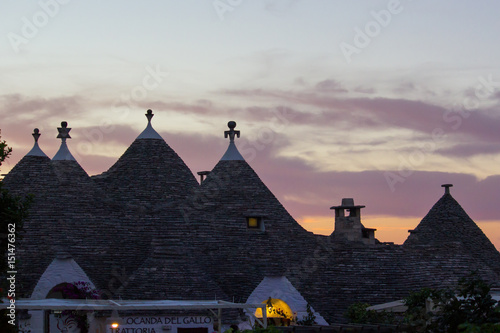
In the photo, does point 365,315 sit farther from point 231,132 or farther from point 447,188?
point 447,188

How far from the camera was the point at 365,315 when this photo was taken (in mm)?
30797

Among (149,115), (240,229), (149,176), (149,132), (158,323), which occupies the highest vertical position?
(149,115)

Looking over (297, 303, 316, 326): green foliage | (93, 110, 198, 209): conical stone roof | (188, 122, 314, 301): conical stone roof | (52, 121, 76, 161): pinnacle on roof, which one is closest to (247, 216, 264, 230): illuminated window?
(188, 122, 314, 301): conical stone roof

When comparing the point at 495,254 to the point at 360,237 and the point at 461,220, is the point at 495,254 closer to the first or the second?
the point at 461,220

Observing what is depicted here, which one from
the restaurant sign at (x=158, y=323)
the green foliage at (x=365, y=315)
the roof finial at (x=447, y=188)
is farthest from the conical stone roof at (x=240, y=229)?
the roof finial at (x=447, y=188)

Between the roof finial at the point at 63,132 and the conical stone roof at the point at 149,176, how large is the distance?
6.76ft

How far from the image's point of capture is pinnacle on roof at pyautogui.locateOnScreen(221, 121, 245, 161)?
3819 cm

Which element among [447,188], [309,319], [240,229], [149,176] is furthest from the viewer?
[447,188]

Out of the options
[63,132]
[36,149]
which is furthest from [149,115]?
[36,149]

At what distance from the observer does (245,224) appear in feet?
118

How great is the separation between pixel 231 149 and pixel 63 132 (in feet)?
23.4

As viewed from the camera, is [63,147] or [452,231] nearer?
[63,147]

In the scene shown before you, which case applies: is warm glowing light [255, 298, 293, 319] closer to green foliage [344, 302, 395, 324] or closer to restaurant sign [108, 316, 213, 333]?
green foliage [344, 302, 395, 324]

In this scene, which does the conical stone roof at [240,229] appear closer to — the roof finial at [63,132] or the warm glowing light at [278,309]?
the warm glowing light at [278,309]
